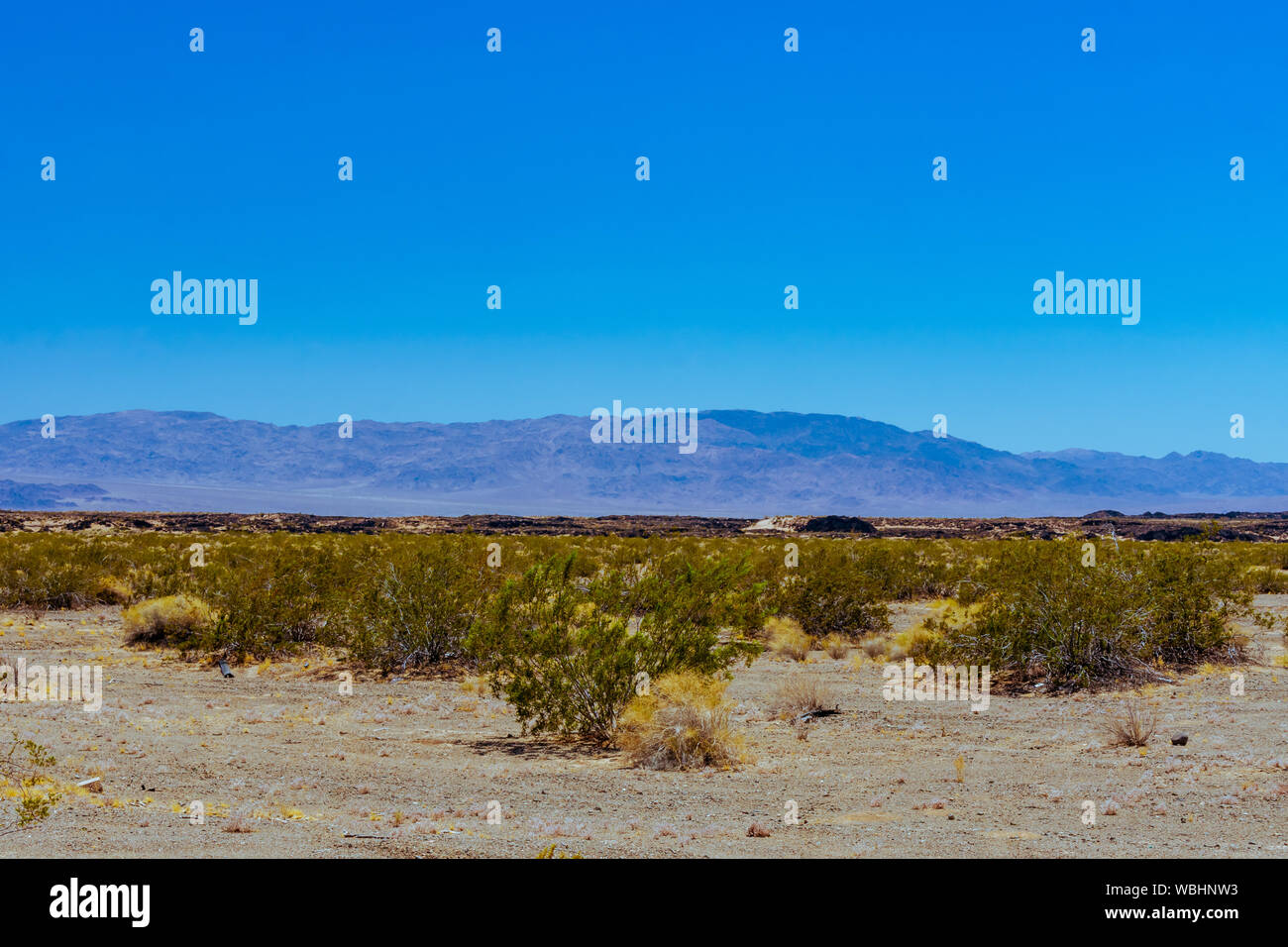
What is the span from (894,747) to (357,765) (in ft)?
18.6

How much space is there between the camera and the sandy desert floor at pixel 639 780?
714 cm

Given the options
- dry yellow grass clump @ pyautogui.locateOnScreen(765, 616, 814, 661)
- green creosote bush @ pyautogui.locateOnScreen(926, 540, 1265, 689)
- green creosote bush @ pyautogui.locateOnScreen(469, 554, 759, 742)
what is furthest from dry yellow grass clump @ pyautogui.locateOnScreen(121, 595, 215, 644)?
green creosote bush @ pyautogui.locateOnScreen(926, 540, 1265, 689)

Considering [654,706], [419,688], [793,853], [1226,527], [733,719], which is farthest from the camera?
[1226,527]

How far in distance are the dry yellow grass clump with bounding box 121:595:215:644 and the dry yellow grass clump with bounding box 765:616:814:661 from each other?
33.7 ft

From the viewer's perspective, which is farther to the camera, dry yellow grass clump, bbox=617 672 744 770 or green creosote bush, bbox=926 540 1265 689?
green creosote bush, bbox=926 540 1265 689

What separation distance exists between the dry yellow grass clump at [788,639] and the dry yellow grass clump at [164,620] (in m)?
10.3

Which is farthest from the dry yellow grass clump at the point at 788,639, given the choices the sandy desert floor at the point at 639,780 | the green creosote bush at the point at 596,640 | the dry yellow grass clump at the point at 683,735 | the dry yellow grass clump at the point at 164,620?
the dry yellow grass clump at the point at 164,620

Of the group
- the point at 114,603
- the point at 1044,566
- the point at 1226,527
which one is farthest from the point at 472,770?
the point at 1226,527

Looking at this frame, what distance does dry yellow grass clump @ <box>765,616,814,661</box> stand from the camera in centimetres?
1919

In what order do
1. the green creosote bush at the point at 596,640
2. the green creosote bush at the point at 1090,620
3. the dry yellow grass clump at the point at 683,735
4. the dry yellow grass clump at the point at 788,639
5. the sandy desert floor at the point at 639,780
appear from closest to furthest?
1. the sandy desert floor at the point at 639,780
2. the dry yellow grass clump at the point at 683,735
3. the green creosote bush at the point at 596,640
4. the green creosote bush at the point at 1090,620
5. the dry yellow grass clump at the point at 788,639

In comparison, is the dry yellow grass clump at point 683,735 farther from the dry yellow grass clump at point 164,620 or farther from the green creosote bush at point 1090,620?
the dry yellow grass clump at point 164,620

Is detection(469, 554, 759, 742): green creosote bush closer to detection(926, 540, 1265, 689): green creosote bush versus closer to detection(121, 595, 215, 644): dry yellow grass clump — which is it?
detection(926, 540, 1265, 689): green creosote bush
